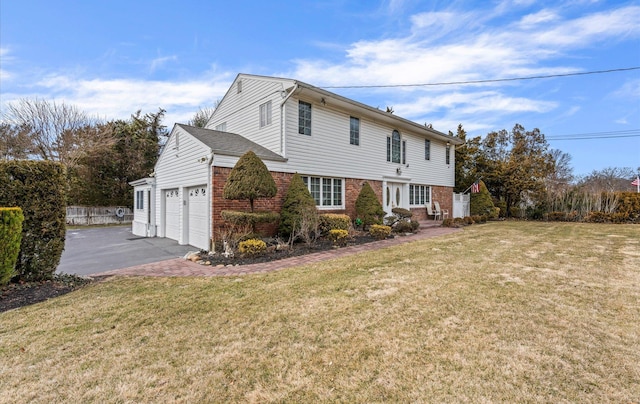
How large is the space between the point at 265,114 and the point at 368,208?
5.68 meters

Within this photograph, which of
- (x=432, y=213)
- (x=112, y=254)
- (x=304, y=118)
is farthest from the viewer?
(x=432, y=213)

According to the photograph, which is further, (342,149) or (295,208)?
(342,149)

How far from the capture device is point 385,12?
36.6 feet

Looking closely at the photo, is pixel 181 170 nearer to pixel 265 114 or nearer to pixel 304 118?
pixel 265 114

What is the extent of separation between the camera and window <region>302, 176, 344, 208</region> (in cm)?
1130

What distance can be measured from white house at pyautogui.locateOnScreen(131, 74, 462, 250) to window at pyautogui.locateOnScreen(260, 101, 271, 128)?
0.12 feet

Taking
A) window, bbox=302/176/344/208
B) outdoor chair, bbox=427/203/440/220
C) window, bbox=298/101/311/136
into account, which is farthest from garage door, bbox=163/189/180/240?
outdoor chair, bbox=427/203/440/220

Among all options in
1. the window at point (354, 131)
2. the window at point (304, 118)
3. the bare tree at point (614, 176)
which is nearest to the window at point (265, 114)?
the window at point (304, 118)

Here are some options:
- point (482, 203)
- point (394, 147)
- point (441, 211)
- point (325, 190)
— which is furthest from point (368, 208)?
point (482, 203)

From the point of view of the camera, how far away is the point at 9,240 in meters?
4.70

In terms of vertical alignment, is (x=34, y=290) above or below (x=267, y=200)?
below

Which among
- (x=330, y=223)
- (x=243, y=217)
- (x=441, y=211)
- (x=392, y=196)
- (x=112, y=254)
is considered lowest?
(x=112, y=254)

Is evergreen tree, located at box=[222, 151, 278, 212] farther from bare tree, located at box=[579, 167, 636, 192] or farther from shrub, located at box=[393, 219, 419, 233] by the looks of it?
bare tree, located at box=[579, 167, 636, 192]

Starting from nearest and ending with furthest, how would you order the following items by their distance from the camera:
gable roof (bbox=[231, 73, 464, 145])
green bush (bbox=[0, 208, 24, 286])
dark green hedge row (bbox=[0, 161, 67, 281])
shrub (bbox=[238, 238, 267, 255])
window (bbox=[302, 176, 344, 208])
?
green bush (bbox=[0, 208, 24, 286])
dark green hedge row (bbox=[0, 161, 67, 281])
shrub (bbox=[238, 238, 267, 255])
gable roof (bbox=[231, 73, 464, 145])
window (bbox=[302, 176, 344, 208])
